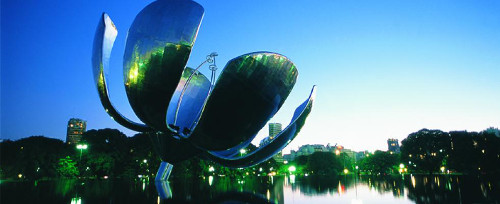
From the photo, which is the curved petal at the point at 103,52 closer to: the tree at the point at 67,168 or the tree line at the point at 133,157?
the tree line at the point at 133,157

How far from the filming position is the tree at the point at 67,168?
36.3 meters

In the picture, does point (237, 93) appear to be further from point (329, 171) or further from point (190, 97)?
point (329, 171)

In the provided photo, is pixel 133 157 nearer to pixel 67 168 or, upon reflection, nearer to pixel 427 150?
pixel 67 168

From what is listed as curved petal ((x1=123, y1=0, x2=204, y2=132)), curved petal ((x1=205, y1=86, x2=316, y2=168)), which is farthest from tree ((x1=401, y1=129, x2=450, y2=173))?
curved petal ((x1=123, y1=0, x2=204, y2=132))

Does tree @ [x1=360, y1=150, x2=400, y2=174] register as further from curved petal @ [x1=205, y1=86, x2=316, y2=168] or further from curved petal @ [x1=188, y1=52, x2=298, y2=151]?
curved petal @ [x1=188, y1=52, x2=298, y2=151]

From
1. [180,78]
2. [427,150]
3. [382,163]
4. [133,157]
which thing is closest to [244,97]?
[180,78]

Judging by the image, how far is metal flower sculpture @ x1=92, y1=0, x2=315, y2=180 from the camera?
7.50m

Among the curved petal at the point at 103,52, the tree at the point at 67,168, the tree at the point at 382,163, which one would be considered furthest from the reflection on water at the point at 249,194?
the tree at the point at 382,163

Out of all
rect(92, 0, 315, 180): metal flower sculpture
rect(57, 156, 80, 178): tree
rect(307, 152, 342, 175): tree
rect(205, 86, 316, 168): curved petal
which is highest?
rect(92, 0, 315, 180): metal flower sculpture

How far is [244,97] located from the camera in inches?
328

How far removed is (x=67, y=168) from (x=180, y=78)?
36.4m

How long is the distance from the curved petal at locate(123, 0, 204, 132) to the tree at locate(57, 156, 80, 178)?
35.1 metres

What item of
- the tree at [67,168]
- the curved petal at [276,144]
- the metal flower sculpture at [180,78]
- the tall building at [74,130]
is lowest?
the tree at [67,168]

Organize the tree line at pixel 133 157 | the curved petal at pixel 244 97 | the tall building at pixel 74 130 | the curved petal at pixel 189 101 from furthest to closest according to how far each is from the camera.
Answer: the tall building at pixel 74 130, the tree line at pixel 133 157, the curved petal at pixel 189 101, the curved petal at pixel 244 97
